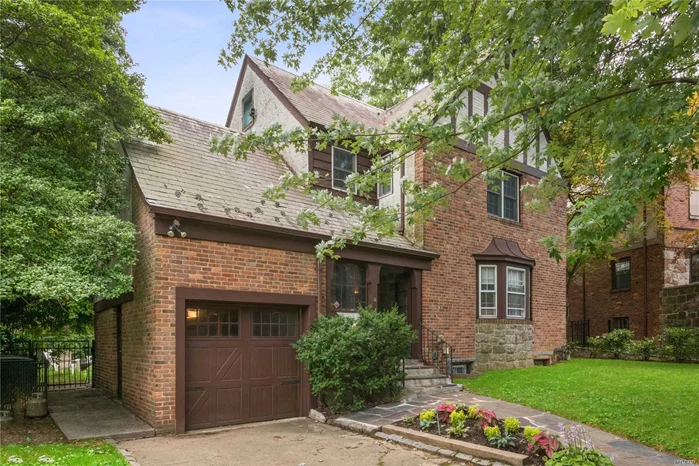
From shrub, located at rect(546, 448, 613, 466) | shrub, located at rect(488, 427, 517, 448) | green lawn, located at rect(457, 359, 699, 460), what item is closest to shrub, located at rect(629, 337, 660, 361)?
green lawn, located at rect(457, 359, 699, 460)

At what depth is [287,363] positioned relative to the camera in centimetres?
1028

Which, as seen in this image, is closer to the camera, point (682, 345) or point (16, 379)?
point (16, 379)

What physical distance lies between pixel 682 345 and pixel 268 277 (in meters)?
13.9

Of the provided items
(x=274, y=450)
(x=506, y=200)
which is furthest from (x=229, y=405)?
(x=506, y=200)

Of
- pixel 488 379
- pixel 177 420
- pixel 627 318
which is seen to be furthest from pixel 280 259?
pixel 627 318

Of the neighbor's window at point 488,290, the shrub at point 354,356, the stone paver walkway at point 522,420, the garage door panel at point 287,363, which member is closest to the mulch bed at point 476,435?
the stone paver walkway at point 522,420

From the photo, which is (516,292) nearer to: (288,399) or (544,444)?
(288,399)

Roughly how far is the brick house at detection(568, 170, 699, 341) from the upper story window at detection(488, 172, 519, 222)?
22.4 feet

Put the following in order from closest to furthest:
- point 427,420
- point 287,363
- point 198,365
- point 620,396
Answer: point 427,420 < point 198,365 < point 620,396 < point 287,363

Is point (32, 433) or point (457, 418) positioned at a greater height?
point (457, 418)

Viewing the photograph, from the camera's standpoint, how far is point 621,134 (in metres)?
6.10

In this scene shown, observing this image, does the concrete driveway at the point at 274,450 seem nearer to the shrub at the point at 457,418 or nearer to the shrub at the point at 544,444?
the shrub at the point at 457,418

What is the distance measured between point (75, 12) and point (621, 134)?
8254 millimetres

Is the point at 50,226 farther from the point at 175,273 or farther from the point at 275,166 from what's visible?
the point at 275,166
